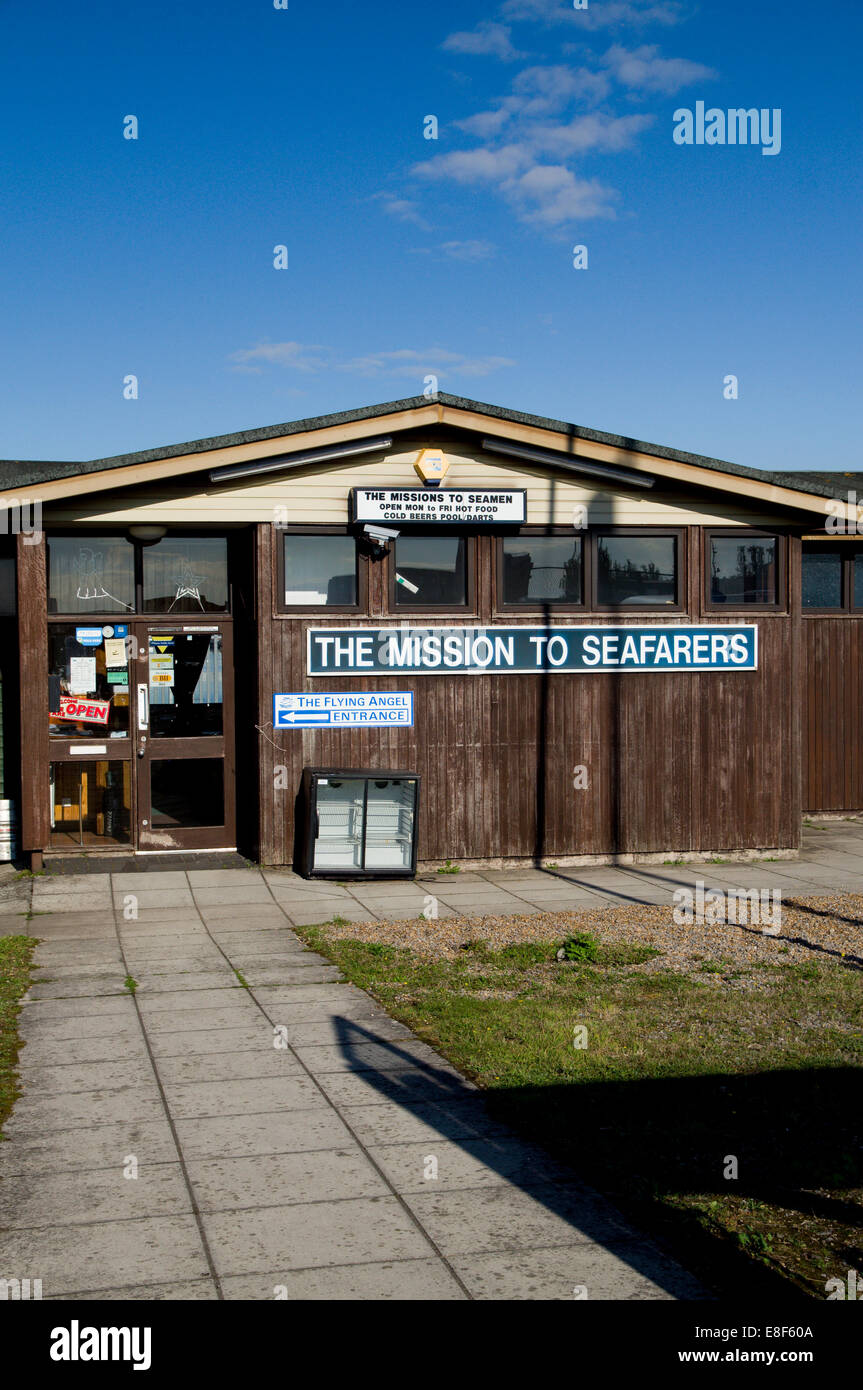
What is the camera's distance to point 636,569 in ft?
45.3

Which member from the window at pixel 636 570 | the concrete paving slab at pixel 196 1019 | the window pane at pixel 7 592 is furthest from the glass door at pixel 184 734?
the concrete paving slab at pixel 196 1019

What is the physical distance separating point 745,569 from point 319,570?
479cm

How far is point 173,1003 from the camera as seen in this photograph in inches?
323

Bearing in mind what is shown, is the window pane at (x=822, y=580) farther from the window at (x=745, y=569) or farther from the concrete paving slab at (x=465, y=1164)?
the concrete paving slab at (x=465, y=1164)

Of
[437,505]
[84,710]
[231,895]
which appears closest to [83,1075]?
[231,895]

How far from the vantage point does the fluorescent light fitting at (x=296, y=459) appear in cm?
1255

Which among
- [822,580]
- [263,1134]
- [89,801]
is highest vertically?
[822,580]

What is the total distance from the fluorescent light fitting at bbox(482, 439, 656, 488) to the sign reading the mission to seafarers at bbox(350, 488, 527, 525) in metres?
0.38

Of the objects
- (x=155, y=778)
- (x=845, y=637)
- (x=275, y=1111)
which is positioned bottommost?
(x=275, y=1111)

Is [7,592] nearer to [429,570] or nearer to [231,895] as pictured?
[231,895]

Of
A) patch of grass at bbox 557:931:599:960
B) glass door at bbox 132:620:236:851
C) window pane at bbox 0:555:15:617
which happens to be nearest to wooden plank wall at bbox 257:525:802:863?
glass door at bbox 132:620:236:851
